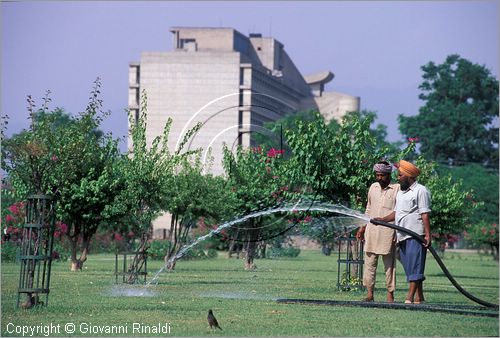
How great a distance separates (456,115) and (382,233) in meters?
91.4

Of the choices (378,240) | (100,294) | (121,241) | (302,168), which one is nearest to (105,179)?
(302,168)

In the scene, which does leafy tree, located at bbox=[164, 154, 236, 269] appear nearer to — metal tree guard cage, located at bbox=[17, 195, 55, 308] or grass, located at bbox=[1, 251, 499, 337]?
grass, located at bbox=[1, 251, 499, 337]

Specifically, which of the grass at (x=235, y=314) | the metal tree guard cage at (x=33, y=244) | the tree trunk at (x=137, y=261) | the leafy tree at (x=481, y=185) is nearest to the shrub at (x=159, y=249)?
the tree trunk at (x=137, y=261)

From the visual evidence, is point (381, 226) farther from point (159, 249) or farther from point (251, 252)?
point (159, 249)

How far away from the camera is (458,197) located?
128ft

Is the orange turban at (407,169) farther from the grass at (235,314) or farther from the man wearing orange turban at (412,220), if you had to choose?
the grass at (235,314)

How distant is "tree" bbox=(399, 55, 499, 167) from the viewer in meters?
110

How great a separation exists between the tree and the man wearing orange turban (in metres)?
90.8

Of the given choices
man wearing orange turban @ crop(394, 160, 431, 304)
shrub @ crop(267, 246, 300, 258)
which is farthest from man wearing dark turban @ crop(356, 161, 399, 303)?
shrub @ crop(267, 246, 300, 258)

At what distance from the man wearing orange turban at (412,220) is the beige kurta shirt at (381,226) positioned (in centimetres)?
41

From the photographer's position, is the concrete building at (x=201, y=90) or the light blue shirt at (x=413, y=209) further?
the concrete building at (x=201, y=90)

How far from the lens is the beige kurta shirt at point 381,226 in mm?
19609

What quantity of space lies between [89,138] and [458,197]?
1193cm

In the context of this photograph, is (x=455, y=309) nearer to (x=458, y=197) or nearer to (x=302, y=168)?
(x=302, y=168)
